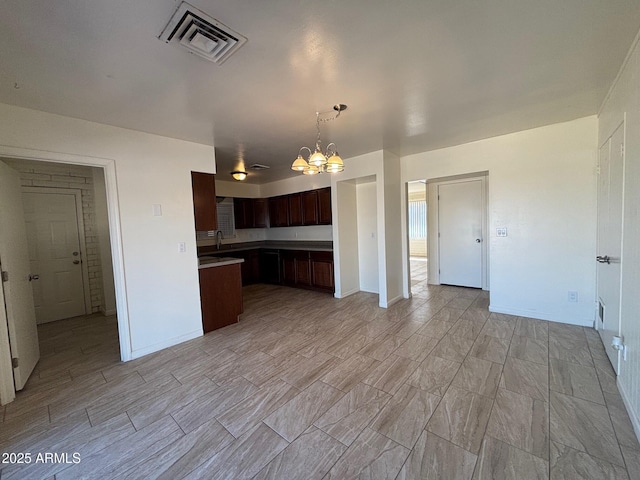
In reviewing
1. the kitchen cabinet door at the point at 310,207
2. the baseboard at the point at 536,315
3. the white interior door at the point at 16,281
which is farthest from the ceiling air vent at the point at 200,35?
the baseboard at the point at 536,315

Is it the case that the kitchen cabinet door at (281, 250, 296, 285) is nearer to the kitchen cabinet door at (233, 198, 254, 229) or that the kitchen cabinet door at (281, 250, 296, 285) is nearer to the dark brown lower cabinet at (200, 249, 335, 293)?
the dark brown lower cabinet at (200, 249, 335, 293)

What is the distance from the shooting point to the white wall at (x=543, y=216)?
3.05m

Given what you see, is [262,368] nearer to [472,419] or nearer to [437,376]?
[437,376]

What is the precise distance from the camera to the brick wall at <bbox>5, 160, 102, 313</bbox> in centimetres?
383

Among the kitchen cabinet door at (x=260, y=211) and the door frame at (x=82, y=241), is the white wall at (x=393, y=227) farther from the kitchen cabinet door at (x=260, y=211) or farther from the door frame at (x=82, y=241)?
the door frame at (x=82, y=241)

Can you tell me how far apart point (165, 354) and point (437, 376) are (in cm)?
282

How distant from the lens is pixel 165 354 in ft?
9.45

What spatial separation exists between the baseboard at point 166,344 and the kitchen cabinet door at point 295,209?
3.02 metres

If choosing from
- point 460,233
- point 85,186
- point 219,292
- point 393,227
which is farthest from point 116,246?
point 460,233

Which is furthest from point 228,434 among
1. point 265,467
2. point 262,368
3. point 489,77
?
point 489,77

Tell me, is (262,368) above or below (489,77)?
below

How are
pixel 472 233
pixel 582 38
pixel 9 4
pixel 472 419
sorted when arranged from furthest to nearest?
pixel 472 233
pixel 472 419
pixel 582 38
pixel 9 4

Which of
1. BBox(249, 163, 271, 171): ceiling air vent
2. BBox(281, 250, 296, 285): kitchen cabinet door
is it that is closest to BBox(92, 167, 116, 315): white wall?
BBox(249, 163, 271, 171): ceiling air vent

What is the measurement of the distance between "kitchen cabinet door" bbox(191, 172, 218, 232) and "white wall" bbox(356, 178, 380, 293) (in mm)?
2777
